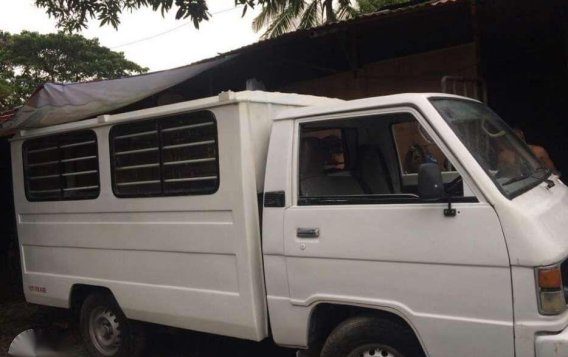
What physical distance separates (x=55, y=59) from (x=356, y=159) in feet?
80.3

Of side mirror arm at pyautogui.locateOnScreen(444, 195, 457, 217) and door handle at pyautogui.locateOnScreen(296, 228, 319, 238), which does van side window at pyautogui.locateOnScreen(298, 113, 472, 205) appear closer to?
door handle at pyautogui.locateOnScreen(296, 228, 319, 238)

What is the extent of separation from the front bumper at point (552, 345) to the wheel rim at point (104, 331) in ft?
10.6

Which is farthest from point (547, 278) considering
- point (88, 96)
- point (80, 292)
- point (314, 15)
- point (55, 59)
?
point (55, 59)

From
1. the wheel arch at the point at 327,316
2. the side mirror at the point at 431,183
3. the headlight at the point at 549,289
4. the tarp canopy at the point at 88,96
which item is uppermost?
the tarp canopy at the point at 88,96

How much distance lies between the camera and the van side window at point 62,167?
4.39 metres

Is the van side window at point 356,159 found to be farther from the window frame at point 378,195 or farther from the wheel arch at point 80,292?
the wheel arch at point 80,292

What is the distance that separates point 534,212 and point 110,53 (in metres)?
26.5

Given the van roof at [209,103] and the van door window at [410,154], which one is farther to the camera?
the van door window at [410,154]

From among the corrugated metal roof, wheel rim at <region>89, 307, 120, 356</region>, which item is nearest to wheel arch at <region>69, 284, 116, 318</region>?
wheel rim at <region>89, 307, 120, 356</region>

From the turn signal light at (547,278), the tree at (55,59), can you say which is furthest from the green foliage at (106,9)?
the tree at (55,59)

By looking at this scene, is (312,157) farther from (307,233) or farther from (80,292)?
(80,292)

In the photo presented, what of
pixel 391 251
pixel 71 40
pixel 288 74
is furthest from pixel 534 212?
pixel 71 40

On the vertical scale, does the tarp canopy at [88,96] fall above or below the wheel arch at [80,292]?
above

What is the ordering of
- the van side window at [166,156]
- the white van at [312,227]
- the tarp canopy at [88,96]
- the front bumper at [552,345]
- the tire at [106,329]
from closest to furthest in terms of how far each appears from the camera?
the front bumper at [552,345], the white van at [312,227], the van side window at [166,156], the tire at [106,329], the tarp canopy at [88,96]
